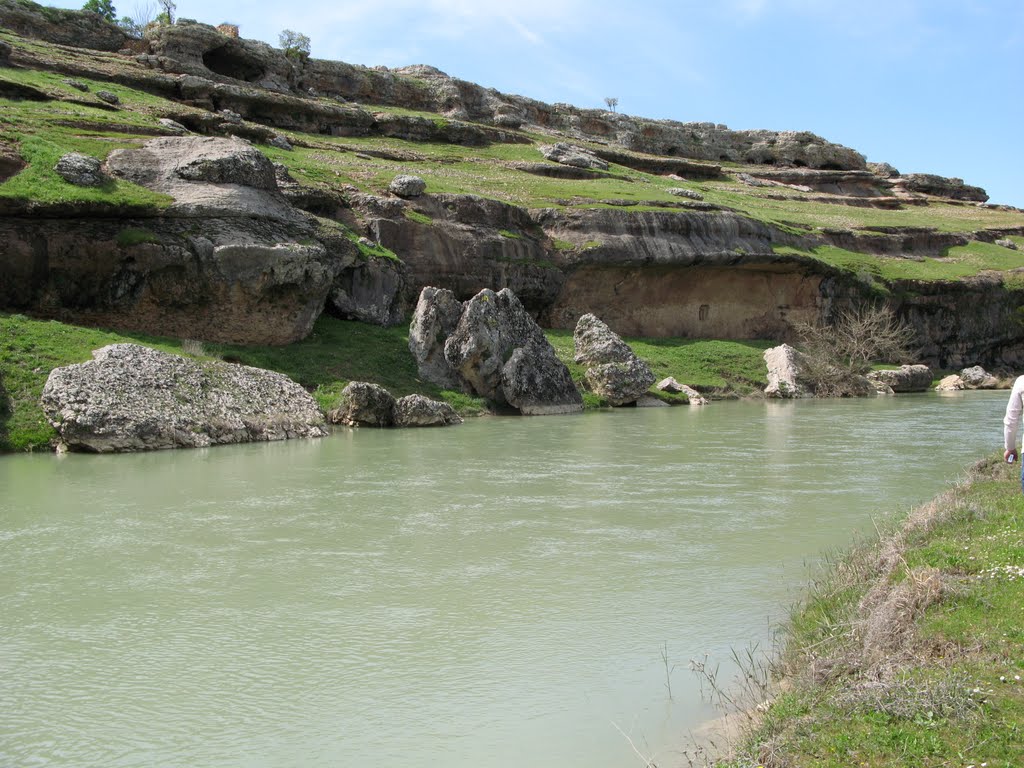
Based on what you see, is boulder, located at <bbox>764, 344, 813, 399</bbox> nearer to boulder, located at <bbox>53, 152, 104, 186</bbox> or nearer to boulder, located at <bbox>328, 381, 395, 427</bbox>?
boulder, located at <bbox>328, 381, 395, 427</bbox>

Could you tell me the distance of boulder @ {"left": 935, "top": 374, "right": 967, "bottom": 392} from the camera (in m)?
45.2

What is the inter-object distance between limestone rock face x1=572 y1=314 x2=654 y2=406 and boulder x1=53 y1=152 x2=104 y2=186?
18.2 meters

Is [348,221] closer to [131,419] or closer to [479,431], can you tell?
[479,431]

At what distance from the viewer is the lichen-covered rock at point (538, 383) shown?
97.5 feet

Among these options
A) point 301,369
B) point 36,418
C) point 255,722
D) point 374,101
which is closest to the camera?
point 255,722

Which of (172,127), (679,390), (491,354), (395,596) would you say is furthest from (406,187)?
(395,596)

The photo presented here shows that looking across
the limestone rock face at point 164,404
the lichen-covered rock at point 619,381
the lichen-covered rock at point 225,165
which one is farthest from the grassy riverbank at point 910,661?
the lichen-covered rock at point 225,165

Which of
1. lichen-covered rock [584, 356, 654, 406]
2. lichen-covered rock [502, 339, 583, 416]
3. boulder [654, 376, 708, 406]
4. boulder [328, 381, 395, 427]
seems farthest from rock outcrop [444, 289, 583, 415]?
boulder [654, 376, 708, 406]

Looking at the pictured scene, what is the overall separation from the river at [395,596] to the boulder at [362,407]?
6033mm

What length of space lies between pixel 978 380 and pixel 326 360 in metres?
35.5

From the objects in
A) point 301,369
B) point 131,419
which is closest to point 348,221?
point 301,369

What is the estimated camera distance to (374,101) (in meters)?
71.6

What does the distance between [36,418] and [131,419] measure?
2.11 metres

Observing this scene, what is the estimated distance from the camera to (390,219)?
38750 mm
